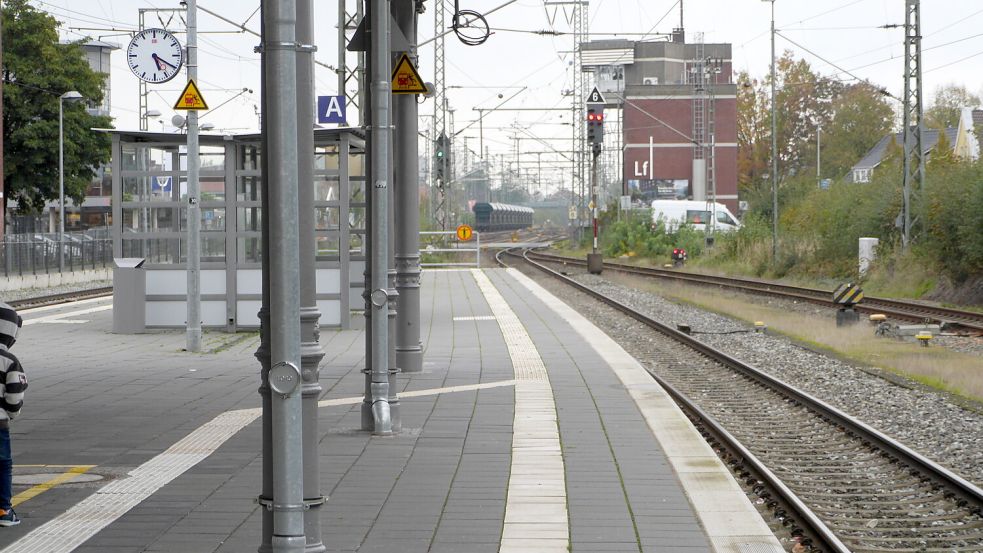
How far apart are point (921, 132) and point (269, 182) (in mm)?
27973

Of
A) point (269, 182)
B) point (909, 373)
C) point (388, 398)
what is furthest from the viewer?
point (909, 373)

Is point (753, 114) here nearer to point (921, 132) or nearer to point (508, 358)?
point (921, 132)

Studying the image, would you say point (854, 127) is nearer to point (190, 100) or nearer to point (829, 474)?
point (190, 100)

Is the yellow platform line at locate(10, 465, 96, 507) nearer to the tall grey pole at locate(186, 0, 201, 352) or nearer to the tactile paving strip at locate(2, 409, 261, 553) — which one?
the tactile paving strip at locate(2, 409, 261, 553)

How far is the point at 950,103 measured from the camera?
106 meters

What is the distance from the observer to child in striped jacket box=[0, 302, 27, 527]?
673cm

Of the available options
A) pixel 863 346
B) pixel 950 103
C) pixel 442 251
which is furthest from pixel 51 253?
pixel 950 103

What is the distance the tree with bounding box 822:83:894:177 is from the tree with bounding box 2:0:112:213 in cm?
5321

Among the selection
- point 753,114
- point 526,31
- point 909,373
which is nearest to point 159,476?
point 909,373

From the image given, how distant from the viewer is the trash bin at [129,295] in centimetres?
1847

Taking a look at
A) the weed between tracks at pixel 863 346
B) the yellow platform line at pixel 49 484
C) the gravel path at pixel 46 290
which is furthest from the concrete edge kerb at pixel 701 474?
the gravel path at pixel 46 290

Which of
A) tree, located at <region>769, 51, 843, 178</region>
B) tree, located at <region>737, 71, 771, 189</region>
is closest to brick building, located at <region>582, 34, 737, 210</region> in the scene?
tree, located at <region>737, 71, 771, 189</region>

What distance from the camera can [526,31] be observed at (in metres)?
32.4

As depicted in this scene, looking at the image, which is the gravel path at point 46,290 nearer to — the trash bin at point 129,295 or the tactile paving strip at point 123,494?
the trash bin at point 129,295
